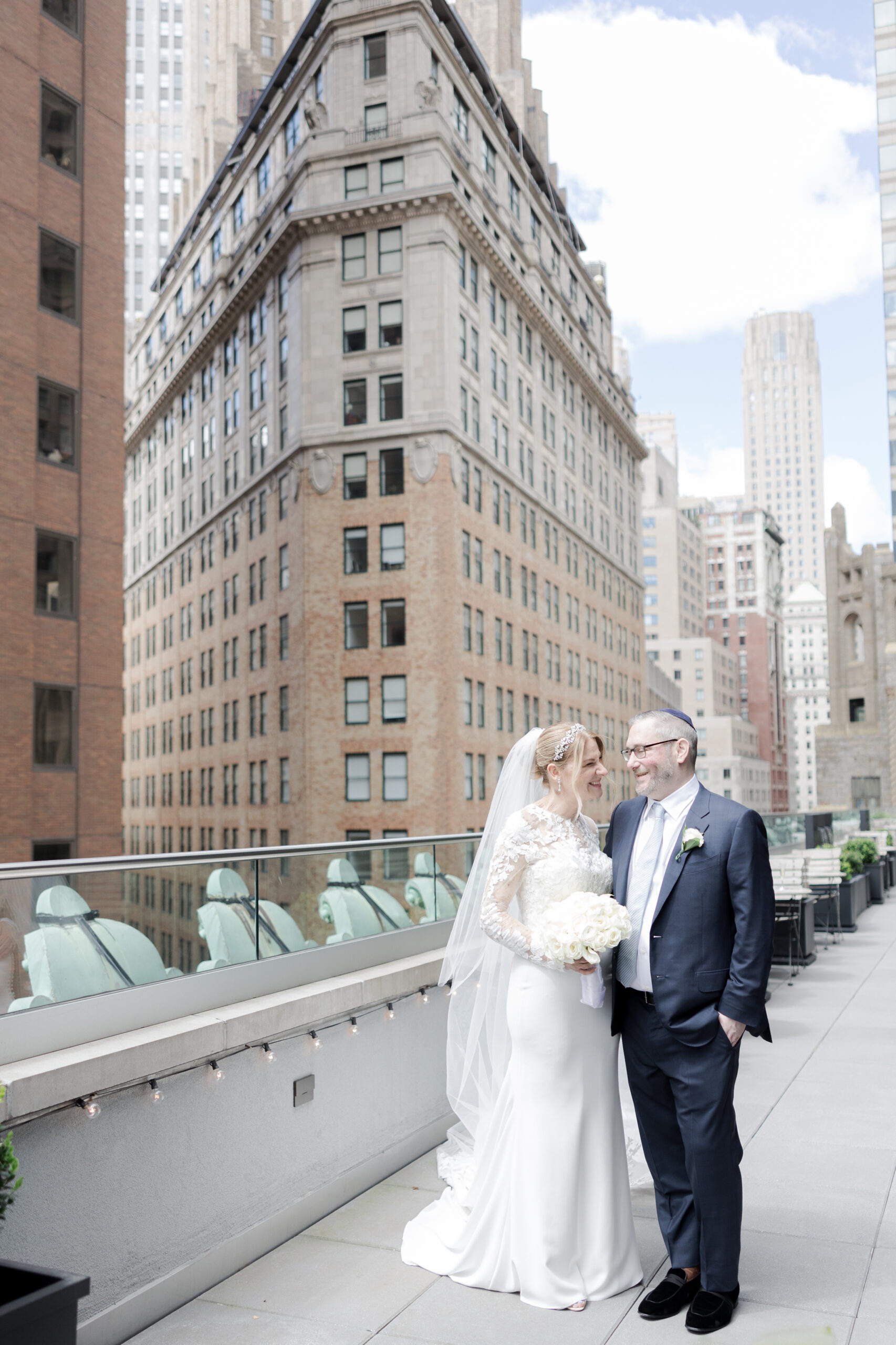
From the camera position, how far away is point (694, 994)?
4801 millimetres

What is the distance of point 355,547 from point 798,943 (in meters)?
39.7

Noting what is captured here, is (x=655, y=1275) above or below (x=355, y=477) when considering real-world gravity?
below

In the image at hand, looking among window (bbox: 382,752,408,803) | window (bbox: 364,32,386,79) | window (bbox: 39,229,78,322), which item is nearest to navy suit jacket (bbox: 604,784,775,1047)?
window (bbox: 39,229,78,322)

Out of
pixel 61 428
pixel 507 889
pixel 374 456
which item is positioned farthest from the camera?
pixel 374 456

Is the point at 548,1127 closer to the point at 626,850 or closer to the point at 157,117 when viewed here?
the point at 626,850

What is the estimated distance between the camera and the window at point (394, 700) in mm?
50375

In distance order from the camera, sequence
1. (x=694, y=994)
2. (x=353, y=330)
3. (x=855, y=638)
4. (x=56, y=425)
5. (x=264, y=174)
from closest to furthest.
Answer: (x=694, y=994), (x=56, y=425), (x=353, y=330), (x=264, y=174), (x=855, y=638)

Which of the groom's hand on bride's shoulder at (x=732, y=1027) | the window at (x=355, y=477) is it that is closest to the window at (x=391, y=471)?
the window at (x=355, y=477)

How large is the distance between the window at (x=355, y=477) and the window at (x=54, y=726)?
81.5 feet

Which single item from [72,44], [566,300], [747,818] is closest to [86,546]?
[72,44]

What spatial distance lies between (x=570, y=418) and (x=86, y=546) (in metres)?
46.8

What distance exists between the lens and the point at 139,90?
140 meters

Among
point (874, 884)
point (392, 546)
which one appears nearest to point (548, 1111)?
point (874, 884)

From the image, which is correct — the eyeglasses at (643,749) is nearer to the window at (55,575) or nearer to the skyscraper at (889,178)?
the window at (55,575)
